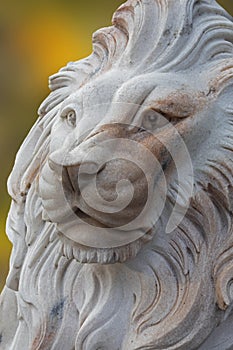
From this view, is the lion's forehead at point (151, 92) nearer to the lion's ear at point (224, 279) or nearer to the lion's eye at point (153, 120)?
the lion's eye at point (153, 120)

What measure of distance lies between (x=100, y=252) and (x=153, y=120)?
165 mm

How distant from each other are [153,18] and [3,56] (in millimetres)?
1337

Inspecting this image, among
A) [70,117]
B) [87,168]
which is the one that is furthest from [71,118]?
[87,168]

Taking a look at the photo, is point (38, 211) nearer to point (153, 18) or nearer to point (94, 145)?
point (94, 145)

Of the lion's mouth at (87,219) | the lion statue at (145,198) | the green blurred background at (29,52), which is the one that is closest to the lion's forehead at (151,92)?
the lion statue at (145,198)

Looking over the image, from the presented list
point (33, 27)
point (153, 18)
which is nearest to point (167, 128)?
point (153, 18)

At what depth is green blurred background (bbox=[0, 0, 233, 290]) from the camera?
2291 millimetres

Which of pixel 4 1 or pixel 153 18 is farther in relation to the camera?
pixel 4 1

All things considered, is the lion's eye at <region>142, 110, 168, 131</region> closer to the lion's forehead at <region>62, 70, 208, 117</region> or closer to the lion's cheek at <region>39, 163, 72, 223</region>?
the lion's forehead at <region>62, 70, 208, 117</region>

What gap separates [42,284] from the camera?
3.70 ft

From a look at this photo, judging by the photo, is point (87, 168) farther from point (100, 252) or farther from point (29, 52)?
point (29, 52)

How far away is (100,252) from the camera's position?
105 cm

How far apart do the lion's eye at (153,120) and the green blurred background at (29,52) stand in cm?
123

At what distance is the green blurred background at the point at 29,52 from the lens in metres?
2.29
